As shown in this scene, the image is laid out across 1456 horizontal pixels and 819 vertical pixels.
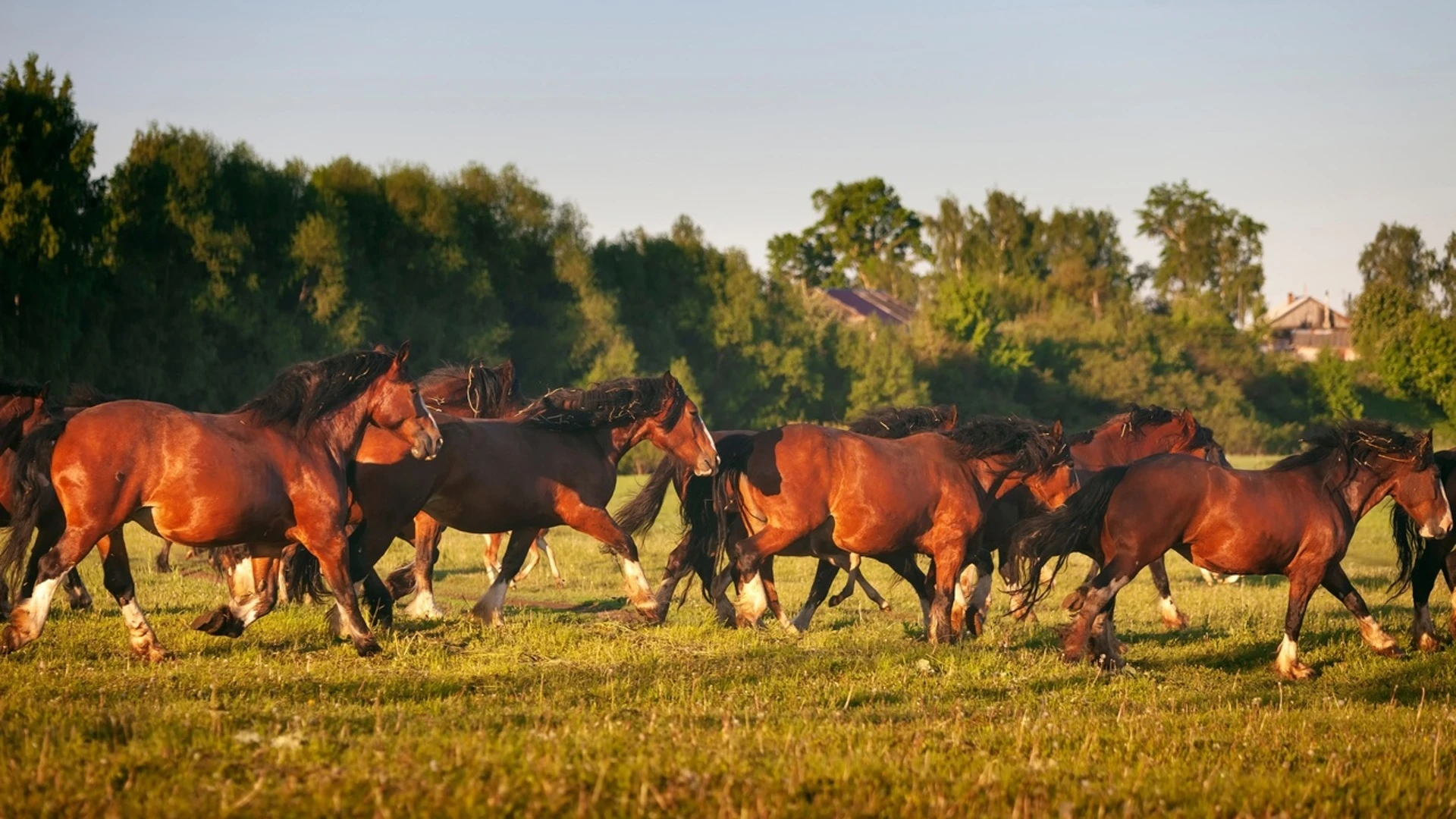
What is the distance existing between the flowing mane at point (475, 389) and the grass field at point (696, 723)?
10.5 feet

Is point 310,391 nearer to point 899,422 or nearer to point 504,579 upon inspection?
point 504,579

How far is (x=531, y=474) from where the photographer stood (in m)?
12.8

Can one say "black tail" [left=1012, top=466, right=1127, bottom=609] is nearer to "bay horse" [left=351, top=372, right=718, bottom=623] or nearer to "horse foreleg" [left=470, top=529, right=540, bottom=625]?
"bay horse" [left=351, top=372, right=718, bottom=623]

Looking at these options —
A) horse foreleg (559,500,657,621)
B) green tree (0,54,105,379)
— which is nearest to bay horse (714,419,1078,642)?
horse foreleg (559,500,657,621)

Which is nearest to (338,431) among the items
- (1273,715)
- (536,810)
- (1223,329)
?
(536,810)

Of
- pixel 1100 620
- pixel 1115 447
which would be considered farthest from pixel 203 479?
pixel 1115 447

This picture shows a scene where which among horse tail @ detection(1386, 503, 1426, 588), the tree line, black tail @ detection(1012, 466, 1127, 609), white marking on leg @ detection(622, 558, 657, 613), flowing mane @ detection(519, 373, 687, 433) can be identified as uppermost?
the tree line

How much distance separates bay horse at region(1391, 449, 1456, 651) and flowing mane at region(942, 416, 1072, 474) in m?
2.96

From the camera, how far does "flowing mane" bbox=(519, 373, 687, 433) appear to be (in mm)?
13398

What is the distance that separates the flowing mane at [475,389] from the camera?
52.3 feet

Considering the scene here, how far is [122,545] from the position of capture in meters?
10.6

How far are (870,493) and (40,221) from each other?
99.6 feet

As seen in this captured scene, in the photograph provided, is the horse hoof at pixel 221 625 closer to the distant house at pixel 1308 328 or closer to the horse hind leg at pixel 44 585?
the horse hind leg at pixel 44 585

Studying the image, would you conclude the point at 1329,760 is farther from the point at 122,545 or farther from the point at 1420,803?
the point at 122,545
